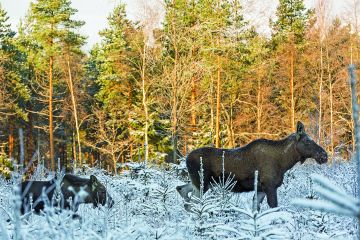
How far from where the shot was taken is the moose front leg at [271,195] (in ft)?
26.8

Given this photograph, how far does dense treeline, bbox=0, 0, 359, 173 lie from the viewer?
2770 cm

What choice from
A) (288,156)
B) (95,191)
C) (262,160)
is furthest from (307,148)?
(95,191)

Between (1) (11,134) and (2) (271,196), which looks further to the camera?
(1) (11,134)

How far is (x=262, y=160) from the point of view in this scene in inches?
338

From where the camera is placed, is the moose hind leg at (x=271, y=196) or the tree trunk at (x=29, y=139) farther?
the tree trunk at (x=29, y=139)

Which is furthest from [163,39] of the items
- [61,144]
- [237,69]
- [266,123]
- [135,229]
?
[61,144]

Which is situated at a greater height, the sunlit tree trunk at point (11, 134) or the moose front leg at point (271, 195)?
the sunlit tree trunk at point (11, 134)

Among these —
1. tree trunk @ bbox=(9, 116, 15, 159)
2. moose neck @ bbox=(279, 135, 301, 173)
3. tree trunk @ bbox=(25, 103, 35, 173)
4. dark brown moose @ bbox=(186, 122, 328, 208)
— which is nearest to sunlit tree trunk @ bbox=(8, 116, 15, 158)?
tree trunk @ bbox=(9, 116, 15, 159)

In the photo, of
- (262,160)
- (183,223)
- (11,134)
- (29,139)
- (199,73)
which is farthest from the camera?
(29,139)

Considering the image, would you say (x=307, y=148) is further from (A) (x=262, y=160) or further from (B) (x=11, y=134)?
(B) (x=11, y=134)

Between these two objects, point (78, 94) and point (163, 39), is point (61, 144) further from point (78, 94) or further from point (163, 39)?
point (163, 39)

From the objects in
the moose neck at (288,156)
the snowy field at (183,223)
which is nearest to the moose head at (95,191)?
the snowy field at (183,223)

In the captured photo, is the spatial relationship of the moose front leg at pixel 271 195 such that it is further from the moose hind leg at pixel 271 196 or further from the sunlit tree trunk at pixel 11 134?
the sunlit tree trunk at pixel 11 134

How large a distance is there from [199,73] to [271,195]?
55.0ft
